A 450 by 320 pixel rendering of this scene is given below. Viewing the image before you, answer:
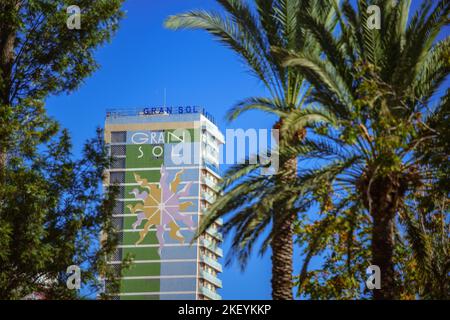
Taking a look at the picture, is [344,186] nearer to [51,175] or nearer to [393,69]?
[393,69]

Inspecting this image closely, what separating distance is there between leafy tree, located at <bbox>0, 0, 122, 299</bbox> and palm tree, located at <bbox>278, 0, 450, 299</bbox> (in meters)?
7.21

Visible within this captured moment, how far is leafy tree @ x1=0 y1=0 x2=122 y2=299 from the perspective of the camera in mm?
22250

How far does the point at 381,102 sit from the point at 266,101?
420cm

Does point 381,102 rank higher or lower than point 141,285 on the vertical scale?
lower

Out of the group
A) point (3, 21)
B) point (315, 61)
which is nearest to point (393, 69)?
point (315, 61)

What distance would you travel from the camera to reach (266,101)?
20.8m

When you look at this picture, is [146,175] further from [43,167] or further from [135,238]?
[43,167]

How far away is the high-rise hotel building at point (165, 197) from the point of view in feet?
447

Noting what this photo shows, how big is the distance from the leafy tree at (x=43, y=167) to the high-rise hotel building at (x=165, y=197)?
353 ft

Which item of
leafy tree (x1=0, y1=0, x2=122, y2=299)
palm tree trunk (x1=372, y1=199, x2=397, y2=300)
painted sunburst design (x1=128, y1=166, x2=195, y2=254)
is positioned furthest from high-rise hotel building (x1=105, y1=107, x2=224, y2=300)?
palm tree trunk (x1=372, y1=199, x2=397, y2=300)

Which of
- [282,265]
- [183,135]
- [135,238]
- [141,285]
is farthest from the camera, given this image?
[135,238]

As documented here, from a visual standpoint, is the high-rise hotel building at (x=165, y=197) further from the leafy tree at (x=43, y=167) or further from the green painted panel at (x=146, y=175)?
the leafy tree at (x=43, y=167)

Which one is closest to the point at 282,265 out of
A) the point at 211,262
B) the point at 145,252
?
the point at 211,262
